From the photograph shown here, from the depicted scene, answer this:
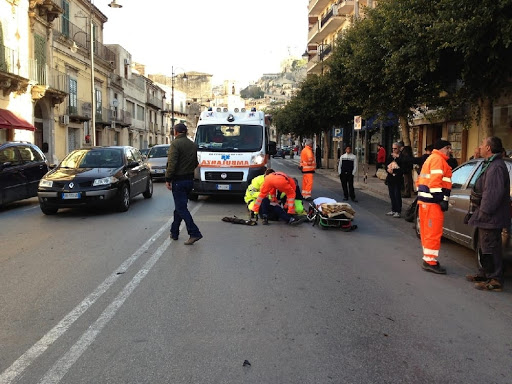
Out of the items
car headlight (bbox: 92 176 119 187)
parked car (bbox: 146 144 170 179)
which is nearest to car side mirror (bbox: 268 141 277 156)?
car headlight (bbox: 92 176 119 187)

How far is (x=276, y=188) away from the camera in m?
9.78

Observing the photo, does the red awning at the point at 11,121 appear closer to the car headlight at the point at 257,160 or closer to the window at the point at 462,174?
the car headlight at the point at 257,160

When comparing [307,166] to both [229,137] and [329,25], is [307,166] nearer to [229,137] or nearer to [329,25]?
[229,137]

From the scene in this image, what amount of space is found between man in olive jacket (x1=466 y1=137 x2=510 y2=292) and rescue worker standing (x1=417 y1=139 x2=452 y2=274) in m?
0.53

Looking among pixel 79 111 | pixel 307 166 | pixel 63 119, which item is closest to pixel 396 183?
pixel 307 166

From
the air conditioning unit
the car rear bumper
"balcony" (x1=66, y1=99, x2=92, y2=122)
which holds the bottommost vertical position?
the car rear bumper

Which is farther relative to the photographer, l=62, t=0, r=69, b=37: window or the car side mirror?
l=62, t=0, r=69, b=37: window

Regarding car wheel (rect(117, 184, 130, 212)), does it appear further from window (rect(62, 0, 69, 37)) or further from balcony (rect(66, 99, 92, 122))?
window (rect(62, 0, 69, 37))

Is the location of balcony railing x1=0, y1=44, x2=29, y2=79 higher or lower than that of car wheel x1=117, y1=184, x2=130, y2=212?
higher

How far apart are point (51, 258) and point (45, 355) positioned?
3412mm

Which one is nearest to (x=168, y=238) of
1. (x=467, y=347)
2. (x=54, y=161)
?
(x=467, y=347)

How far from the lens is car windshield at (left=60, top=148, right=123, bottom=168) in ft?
38.4

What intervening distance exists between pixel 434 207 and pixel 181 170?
393 centimetres

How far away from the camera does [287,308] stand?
4727mm
